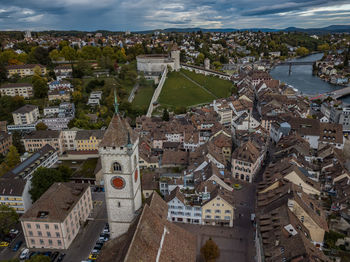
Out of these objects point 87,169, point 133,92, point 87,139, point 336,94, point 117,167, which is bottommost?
point 87,169

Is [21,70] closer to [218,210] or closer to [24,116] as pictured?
[24,116]

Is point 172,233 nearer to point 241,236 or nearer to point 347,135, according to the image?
point 241,236

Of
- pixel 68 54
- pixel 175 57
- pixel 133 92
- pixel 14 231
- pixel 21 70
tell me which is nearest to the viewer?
pixel 14 231

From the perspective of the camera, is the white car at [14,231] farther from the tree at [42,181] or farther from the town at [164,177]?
the tree at [42,181]

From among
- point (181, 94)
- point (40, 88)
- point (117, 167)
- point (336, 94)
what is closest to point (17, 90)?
point (40, 88)

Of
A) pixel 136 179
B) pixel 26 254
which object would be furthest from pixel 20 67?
pixel 136 179

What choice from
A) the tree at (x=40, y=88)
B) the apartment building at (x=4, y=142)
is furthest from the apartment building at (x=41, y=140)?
the tree at (x=40, y=88)

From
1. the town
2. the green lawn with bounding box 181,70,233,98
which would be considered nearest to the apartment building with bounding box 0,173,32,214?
the town

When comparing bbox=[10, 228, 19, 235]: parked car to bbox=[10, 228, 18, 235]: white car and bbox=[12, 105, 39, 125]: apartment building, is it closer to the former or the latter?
bbox=[10, 228, 18, 235]: white car
